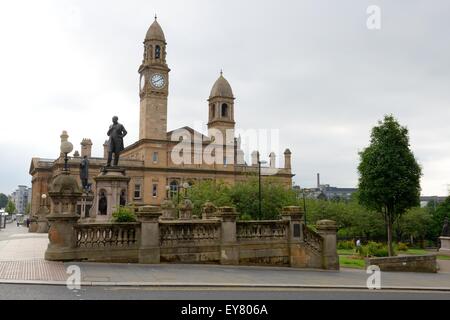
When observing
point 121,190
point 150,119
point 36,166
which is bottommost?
point 121,190

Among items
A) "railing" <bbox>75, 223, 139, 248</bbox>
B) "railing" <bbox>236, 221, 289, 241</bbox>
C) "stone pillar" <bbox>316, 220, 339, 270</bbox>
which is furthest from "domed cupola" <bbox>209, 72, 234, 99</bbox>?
"railing" <bbox>75, 223, 139, 248</bbox>

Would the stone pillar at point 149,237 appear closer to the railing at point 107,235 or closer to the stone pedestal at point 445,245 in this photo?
the railing at point 107,235

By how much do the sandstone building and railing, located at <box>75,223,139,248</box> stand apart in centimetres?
5385

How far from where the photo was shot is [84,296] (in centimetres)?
959

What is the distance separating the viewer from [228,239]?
17547 millimetres

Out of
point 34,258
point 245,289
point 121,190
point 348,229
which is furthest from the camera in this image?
point 348,229

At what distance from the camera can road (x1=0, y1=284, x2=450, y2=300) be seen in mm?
9555

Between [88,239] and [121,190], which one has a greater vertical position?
[121,190]

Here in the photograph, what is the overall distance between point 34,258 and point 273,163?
8376cm

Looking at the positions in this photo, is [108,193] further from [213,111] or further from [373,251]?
[213,111]

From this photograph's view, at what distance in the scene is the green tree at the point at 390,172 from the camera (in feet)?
122

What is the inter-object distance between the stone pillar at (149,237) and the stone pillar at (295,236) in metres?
5.90

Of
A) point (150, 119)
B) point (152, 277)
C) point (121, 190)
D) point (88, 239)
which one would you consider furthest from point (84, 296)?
point (150, 119)

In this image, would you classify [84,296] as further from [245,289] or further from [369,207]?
[369,207]
